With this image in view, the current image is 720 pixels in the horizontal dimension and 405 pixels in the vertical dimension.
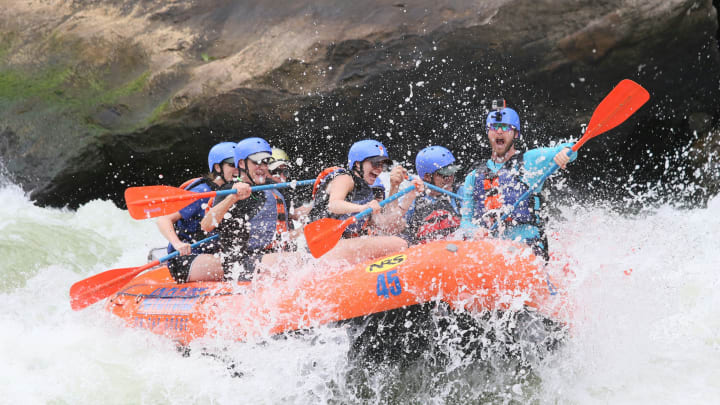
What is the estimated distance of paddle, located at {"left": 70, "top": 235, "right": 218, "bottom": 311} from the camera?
452 centimetres

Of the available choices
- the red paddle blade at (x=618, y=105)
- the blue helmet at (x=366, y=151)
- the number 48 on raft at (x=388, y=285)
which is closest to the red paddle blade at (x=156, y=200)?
the blue helmet at (x=366, y=151)

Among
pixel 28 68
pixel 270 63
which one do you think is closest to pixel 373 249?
pixel 270 63

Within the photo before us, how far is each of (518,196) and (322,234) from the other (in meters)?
1.12

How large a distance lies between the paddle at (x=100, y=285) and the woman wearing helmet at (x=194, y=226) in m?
0.09

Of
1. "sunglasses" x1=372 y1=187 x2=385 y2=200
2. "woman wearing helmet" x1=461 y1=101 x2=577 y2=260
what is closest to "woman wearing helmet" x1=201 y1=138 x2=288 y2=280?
"sunglasses" x1=372 y1=187 x2=385 y2=200

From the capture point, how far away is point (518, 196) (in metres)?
3.73

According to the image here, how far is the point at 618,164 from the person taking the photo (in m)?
7.02

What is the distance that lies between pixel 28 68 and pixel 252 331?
246 inches

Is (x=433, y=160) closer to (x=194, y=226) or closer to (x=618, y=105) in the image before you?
(x=618, y=105)

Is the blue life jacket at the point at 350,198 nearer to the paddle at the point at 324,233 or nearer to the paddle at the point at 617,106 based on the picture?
the paddle at the point at 324,233

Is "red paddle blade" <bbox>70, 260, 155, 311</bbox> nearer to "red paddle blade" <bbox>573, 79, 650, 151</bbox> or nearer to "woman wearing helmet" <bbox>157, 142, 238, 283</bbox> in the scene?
"woman wearing helmet" <bbox>157, 142, 238, 283</bbox>

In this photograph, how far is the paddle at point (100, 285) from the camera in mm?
4520

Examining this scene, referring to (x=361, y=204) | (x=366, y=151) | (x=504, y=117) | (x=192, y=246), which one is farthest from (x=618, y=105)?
(x=192, y=246)

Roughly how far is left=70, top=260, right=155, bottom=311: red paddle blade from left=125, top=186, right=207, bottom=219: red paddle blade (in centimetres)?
42
